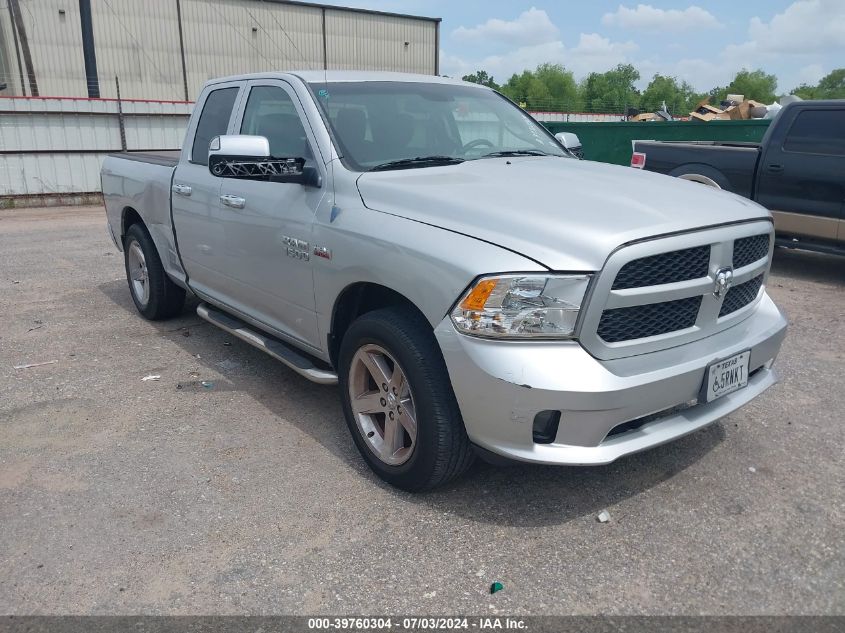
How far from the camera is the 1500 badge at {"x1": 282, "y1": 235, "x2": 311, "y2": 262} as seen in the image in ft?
12.0

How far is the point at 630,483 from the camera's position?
11.2 ft

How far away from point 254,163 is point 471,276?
1524mm

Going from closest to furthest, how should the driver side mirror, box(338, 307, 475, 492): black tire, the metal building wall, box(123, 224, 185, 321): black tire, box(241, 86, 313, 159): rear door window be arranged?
box(338, 307, 475, 492): black tire
the driver side mirror
box(241, 86, 313, 159): rear door window
box(123, 224, 185, 321): black tire
the metal building wall

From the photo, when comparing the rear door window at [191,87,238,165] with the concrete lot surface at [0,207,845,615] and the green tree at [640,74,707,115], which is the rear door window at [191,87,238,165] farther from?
the green tree at [640,74,707,115]

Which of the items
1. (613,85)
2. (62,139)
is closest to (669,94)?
(613,85)

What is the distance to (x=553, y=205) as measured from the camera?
118 inches

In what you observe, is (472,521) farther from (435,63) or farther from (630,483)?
(435,63)

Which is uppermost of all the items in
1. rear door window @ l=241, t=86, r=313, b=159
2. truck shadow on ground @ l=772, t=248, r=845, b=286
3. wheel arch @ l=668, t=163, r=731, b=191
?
rear door window @ l=241, t=86, r=313, b=159

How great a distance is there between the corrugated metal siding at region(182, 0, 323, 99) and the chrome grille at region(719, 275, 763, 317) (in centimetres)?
3079

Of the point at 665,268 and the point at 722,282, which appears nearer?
the point at 665,268

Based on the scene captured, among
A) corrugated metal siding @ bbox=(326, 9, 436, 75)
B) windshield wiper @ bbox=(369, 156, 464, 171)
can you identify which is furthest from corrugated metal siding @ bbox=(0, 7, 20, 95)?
windshield wiper @ bbox=(369, 156, 464, 171)

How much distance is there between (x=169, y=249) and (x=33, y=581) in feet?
10.3

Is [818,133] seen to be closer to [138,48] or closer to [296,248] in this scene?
[296,248]

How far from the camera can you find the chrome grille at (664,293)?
2.70m
